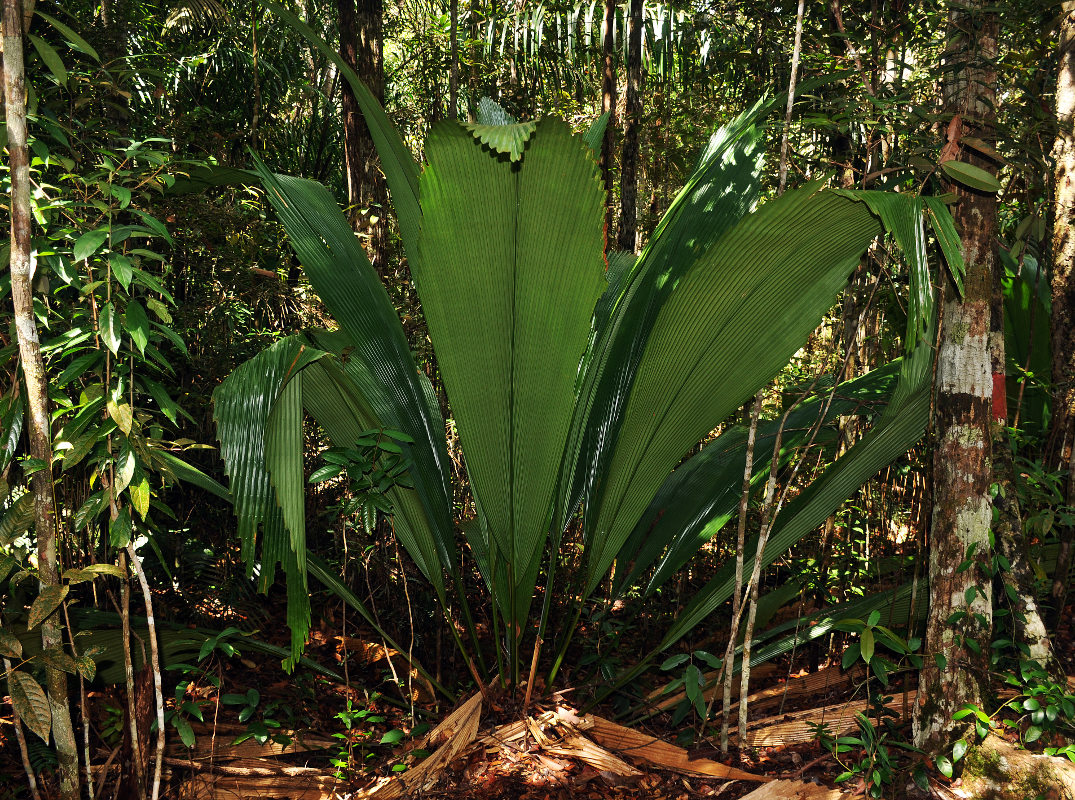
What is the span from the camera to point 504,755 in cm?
236

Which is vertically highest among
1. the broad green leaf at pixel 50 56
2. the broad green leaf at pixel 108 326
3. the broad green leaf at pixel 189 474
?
the broad green leaf at pixel 50 56

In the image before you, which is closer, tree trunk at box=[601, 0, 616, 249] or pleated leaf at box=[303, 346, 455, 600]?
pleated leaf at box=[303, 346, 455, 600]

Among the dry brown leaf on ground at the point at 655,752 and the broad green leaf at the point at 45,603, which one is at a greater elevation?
the broad green leaf at the point at 45,603

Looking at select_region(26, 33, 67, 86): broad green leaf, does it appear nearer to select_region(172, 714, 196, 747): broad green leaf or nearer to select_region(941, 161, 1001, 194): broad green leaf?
select_region(172, 714, 196, 747): broad green leaf

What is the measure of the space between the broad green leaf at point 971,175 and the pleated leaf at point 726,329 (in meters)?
0.25

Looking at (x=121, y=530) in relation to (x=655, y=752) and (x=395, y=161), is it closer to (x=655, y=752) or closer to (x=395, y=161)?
(x=395, y=161)

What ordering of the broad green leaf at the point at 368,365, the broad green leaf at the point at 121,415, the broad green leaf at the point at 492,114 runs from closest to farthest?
the broad green leaf at the point at 121,415, the broad green leaf at the point at 368,365, the broad green leaf at the point at 492,114

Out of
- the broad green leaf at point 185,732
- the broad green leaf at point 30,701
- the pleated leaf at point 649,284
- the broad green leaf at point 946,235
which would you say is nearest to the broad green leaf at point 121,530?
the broad green leaf at point 30,701

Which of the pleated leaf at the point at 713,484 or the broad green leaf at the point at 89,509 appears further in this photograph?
the pleated leaf at the point at 713,484

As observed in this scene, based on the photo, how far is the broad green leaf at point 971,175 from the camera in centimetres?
202

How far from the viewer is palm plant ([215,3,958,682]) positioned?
1974 millimetres

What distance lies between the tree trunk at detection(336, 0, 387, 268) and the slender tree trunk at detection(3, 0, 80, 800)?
2.48 m

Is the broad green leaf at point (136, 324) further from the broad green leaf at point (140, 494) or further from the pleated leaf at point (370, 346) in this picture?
the pleated leaf at point (370, 346)

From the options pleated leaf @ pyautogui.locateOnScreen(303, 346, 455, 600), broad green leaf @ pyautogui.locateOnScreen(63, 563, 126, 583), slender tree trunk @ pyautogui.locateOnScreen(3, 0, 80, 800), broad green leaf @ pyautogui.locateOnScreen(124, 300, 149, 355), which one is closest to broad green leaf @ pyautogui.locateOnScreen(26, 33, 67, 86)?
slender tree trunk @ pyautogui.locateOnScreen(3, 0, 80, 800)
